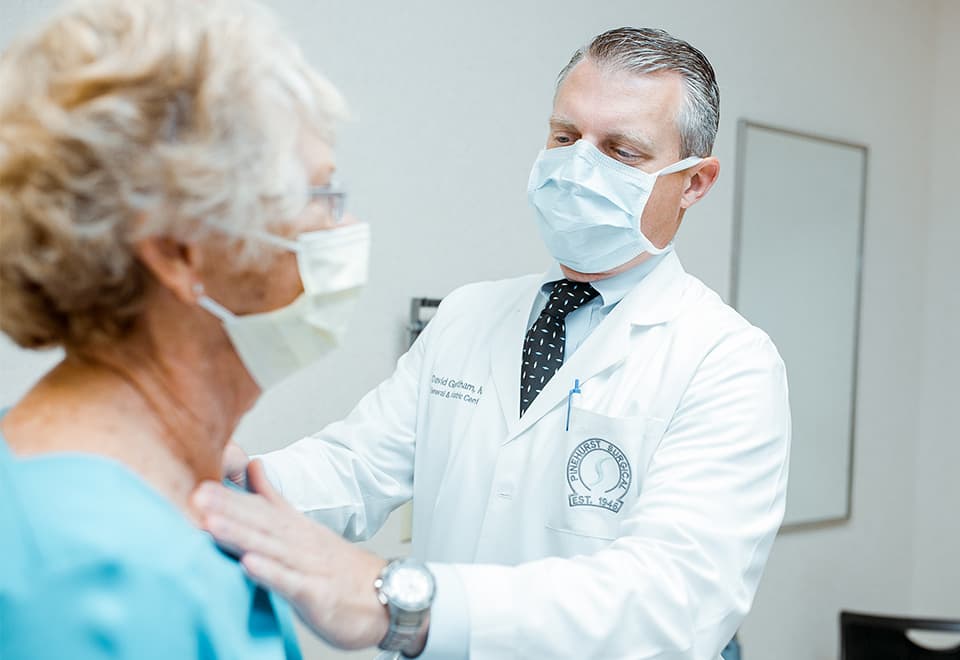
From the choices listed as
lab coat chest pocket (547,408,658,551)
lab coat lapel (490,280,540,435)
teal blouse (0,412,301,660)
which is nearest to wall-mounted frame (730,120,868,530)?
lab coat lapel (490,280,540,435)

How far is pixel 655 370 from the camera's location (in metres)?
1.53

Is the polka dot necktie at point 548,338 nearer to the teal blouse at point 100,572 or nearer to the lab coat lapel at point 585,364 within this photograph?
the lab coat lapel at point 585,364

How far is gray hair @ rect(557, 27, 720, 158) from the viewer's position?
1614mm

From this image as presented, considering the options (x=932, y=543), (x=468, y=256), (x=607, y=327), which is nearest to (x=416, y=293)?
(x=468, y=256)

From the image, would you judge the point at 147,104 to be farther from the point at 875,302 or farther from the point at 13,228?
the point at 875,302

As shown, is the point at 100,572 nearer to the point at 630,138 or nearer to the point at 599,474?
the point at 599,474

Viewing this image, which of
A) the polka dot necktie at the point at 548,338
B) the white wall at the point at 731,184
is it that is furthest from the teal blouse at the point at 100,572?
the white wall at the point at 731,184

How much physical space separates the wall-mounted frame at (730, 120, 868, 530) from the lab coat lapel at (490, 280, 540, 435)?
64.8 inches

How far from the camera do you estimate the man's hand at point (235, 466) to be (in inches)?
50.3

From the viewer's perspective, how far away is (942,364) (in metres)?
3.86

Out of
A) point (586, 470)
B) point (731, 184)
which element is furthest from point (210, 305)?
point (731, 184)

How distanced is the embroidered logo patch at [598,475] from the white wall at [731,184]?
38.1 inches

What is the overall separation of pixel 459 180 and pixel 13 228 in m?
1.78

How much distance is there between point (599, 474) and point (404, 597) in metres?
0.52
